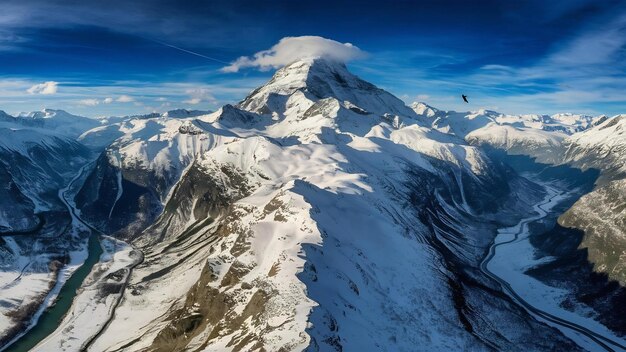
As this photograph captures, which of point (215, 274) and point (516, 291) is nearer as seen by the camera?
point (215, 274)

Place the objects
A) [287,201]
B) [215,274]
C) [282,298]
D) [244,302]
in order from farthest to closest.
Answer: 1. [287,201]
2. [215,274]
3. [244,302]
4. [282,298]

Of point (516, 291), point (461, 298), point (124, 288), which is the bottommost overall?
point (124, 288)

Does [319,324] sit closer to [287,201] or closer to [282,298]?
[282,298]

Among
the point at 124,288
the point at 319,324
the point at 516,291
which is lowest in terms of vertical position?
the point at 124,288

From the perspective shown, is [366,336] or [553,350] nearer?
[366,336]

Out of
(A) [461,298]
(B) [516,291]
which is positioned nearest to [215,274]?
(A) [461,298]

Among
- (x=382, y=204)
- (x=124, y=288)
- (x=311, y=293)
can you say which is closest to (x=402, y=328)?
(x=311, y=293)

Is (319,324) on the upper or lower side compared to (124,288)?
upper

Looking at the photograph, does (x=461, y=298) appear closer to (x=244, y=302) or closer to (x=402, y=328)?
(x=402, y=328)

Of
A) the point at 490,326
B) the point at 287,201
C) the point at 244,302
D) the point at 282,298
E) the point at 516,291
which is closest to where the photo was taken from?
the point at 282,298
